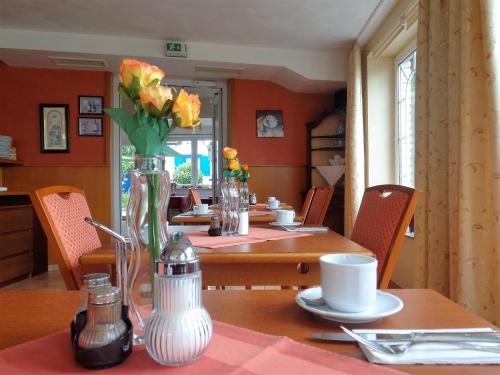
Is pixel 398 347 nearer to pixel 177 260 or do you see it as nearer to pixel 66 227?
pixel 177 260

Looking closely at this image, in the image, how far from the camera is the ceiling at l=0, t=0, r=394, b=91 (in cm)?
348

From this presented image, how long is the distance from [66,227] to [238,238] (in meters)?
0.57

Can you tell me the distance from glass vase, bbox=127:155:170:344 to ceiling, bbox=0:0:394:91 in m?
3.32

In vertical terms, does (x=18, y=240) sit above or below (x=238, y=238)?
below

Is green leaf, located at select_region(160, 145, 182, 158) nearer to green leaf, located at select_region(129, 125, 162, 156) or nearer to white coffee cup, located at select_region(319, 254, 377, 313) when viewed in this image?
green leaf, located at select_region(129, 125, 162, 156)

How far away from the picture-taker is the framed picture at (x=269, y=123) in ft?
17.6

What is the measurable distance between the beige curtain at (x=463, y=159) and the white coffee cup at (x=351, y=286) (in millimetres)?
1422

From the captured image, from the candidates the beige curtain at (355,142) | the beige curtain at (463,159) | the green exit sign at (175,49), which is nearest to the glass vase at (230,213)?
the beige curtain at (463,159)

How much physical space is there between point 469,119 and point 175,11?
9.42ft

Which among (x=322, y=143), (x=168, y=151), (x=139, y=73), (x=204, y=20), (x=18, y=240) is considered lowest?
(x=18, y=240)

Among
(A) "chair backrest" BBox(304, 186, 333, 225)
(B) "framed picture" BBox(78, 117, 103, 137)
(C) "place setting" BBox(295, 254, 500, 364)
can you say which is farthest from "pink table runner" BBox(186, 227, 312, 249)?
(B) "framed picture" BBox(78, 117, 103, 137)

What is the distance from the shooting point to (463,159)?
6.08 feet

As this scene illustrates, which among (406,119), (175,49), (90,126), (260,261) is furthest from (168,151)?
(90,126)

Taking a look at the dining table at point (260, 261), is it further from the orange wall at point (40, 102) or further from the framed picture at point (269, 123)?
the framed picture at point (269, 123)
